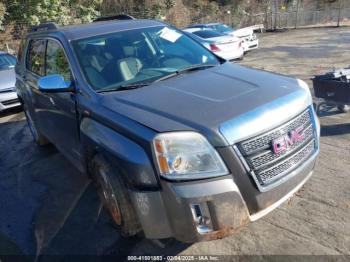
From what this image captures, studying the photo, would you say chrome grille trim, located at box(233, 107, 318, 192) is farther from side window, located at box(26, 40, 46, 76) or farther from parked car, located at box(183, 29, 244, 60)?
parked car, located at box(183, 29, 244, 60)

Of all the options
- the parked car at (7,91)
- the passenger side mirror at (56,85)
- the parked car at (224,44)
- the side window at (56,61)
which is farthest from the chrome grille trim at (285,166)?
the parked car at (224,44)

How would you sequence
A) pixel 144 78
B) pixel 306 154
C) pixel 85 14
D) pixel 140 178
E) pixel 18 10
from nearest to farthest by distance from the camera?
1. pixel 140 178
2. pixel 306 154
3. pixel 144 78
4. pixel 18 10
5. pixel 85 14

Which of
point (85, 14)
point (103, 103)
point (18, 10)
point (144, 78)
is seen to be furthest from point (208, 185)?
point (85, 14)

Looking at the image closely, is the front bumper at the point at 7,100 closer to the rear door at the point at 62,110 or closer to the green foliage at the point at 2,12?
the rear door at the point at 62,110

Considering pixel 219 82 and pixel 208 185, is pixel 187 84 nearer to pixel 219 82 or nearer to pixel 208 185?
pixel 219 82

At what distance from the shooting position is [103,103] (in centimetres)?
302

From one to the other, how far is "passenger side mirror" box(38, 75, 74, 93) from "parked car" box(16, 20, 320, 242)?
0.04 ft

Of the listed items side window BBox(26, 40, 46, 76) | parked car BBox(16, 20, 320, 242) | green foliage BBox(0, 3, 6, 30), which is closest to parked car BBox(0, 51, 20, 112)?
side window BBox(26, 40, 46, 76)

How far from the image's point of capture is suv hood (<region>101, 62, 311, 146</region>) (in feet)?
8.07

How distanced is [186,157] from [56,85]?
1.71 m

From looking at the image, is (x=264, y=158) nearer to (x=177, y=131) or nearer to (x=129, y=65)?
(x=177, y=131)

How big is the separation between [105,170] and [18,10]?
17969 mm

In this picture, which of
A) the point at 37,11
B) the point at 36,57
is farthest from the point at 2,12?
the point at 36,57

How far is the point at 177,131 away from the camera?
2.43 meters
